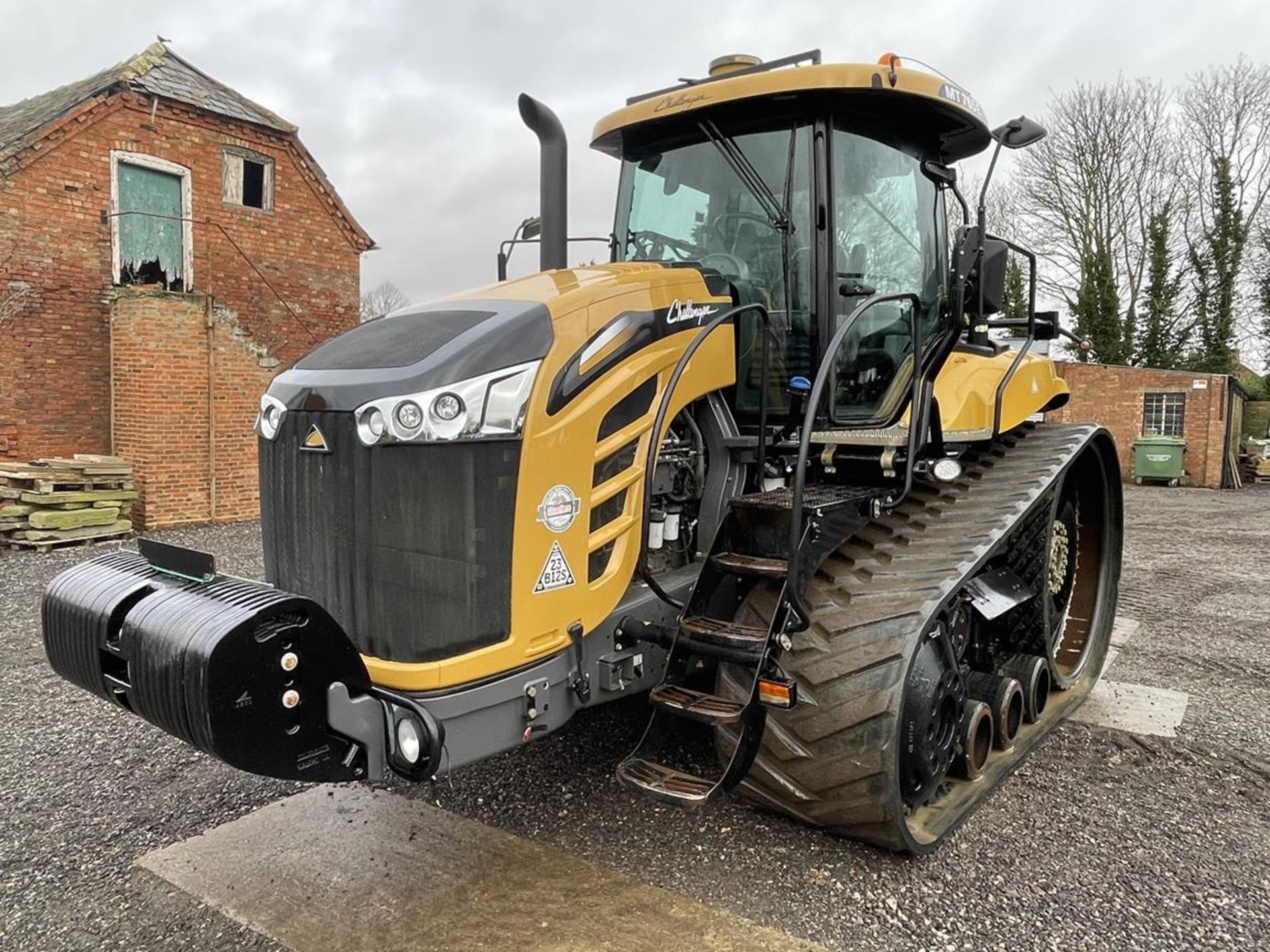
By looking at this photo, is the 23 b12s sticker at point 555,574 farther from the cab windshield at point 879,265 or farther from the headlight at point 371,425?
the cab windshield at point 879,265

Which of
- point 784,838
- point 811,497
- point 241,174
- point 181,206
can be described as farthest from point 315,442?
point 241,174

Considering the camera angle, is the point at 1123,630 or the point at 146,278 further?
the point at 146,278

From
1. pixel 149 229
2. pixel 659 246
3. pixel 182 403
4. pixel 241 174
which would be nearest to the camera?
pixel 659 246

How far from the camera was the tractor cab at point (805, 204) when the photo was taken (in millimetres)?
3404

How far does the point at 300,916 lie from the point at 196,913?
33 centimetres

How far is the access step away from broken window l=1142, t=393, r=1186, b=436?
21.1m

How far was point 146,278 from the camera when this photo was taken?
12.2 metres

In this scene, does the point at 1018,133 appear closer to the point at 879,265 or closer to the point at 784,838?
the point at 879,265

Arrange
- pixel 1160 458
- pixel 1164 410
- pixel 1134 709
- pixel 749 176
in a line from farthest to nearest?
pixel 1164 410, pixel 1160 458, pixel 1134 709, pixel 749 176

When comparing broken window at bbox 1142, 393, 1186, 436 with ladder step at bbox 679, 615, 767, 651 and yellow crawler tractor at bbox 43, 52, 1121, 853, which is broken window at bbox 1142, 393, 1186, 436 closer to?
yellow crawler tractor at bbox 43, 52, 1121, 853

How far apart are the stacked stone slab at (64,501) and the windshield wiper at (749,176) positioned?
349 inches

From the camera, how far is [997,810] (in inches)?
141

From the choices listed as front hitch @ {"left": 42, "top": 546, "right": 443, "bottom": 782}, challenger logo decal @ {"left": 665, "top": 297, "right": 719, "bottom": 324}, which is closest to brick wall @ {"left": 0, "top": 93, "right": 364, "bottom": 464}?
front hitch @ {"left": 42, "top": 546, "right": 443, "bottom": 782}

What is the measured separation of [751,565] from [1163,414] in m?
22.1
